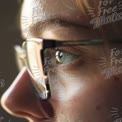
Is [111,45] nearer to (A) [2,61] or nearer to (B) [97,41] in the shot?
(B) [97,41]

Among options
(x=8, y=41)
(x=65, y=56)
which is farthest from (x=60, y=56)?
(x=8, y=41)

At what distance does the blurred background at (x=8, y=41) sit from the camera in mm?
643

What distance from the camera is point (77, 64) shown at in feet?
1.85

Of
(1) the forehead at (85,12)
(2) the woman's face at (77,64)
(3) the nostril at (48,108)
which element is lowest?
(3) the nostril at (48,108)

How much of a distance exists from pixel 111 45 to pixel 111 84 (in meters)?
0.06

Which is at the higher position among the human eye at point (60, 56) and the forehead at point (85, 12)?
the forehead at point (85, 12)

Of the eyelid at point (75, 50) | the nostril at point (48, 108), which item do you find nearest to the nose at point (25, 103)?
the nostril at point (48, 108)

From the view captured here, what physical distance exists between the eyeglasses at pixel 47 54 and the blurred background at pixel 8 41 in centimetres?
4

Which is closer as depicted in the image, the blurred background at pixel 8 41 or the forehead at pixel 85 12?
the forehead at pixel 85 12

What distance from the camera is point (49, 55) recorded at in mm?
582

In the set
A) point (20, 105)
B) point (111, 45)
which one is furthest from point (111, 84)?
point (20, 105)

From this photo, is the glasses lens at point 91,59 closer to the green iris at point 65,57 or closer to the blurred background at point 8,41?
the green iris at point 65,57

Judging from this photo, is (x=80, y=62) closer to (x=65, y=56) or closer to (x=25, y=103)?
(x=65, y=56)

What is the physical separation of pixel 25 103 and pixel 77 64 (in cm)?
12
